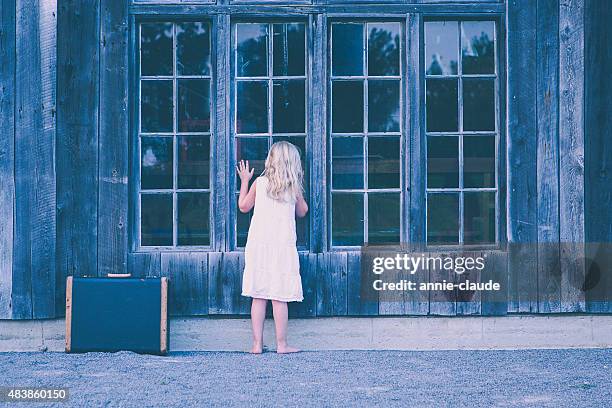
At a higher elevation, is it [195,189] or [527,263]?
[195,189]

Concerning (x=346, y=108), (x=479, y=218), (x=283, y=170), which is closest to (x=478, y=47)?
(x=346, y=108)

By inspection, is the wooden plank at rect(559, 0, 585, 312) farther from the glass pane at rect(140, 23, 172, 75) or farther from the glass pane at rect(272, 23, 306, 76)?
the glass pane at rect(140, 23, 172, 75)

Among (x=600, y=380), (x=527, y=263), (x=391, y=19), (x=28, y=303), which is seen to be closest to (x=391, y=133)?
(x=391, y=19)

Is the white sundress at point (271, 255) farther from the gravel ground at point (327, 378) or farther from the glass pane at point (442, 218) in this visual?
the glass pane at point (442, 218)

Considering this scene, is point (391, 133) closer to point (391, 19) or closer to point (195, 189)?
point (391, 19)

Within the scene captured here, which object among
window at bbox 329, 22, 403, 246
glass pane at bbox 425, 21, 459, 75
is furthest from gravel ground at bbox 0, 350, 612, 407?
glass pane at bbox 425, 21, 459, 75

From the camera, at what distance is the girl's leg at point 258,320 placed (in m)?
7.12

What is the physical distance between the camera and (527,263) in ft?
24.4

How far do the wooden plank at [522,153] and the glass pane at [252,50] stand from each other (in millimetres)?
2018

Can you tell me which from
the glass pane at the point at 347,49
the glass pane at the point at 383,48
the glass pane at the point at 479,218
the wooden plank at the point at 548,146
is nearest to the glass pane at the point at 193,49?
the glass pane at the point at 347,49

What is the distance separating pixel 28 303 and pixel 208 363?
1.67m

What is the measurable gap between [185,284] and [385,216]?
5.72ft

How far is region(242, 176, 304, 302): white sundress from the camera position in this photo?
7.09 metres

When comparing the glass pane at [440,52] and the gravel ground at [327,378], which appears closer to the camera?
the gravel ground at [327,378]
